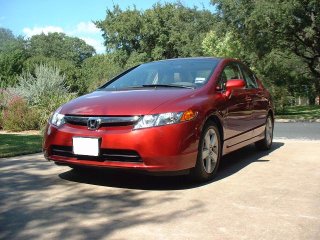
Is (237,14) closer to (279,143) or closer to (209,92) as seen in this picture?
(279,143)

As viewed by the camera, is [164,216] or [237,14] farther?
[237,14]

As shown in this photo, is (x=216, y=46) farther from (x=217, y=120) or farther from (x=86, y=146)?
(x=86, y=146)

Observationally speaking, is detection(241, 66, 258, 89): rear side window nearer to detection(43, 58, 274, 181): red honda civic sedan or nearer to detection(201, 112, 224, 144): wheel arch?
detection(43, 58, 274, 181): red honda civic sedan

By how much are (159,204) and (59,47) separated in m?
113

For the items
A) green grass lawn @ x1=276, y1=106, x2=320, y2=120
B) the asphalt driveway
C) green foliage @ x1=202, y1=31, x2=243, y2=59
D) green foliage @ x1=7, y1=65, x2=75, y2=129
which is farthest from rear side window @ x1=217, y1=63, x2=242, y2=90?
green foliage @ x1=202, y1=31, x2=243, y2=59

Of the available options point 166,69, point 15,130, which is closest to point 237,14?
point 15,130

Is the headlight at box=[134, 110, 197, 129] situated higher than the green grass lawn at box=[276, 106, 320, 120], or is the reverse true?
the headlight at box=[134, 110, 197, 129]

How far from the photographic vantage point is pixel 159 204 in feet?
14.2

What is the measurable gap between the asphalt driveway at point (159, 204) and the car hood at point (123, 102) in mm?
847

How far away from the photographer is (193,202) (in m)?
4.38

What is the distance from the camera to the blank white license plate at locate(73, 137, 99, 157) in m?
4.69

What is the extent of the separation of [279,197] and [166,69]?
2.42 metres

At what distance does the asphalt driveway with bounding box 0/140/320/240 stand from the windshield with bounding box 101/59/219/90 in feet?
3.89

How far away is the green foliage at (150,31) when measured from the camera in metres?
53.2
